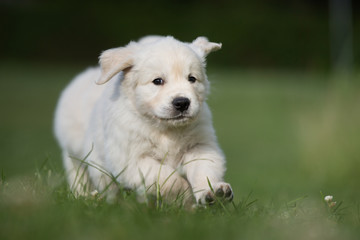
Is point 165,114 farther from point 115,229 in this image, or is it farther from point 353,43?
point 353,43

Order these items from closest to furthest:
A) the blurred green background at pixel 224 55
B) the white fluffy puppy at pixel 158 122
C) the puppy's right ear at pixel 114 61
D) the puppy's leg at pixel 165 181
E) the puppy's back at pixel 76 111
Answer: the puppy's leg at pixel 165 181 < the white fluffy puppy at pixel 158 122 < the puppy's right ear at pixel 114 61 < the puppy's back at pixel 76 111 < the blurred green background at pixel 224 55

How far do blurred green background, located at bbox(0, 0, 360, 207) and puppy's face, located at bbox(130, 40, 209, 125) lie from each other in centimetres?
658

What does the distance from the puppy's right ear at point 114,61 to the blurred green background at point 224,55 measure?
6577 millimetres

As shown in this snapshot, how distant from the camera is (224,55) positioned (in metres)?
31.1

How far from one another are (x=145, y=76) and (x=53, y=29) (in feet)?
88.7

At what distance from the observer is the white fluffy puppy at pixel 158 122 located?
392 cm

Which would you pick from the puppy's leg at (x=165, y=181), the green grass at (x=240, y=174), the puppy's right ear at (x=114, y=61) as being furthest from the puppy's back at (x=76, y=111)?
the puppy's leg at (x=165, y=181)

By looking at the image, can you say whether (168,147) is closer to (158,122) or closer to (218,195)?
(158,122)

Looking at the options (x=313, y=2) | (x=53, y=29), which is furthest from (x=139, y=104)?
(x=313, y=2)

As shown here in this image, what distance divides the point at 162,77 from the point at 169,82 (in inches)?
2.9

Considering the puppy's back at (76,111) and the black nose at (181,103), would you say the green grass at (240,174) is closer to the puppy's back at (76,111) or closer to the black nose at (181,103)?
the puppy's back at (76,111)

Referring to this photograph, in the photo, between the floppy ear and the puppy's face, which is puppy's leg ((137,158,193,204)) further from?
the floppy ear

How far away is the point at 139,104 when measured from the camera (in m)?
4.17

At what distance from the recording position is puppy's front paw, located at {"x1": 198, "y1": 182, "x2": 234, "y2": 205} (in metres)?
3.51
